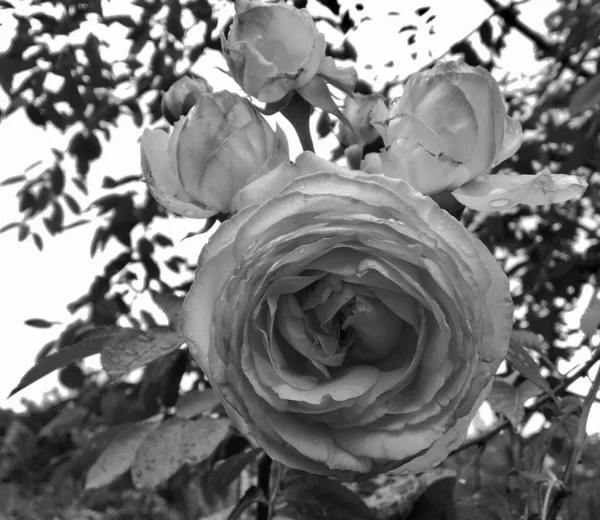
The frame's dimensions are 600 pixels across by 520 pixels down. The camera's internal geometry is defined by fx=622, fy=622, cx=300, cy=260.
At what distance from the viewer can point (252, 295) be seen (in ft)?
1.22

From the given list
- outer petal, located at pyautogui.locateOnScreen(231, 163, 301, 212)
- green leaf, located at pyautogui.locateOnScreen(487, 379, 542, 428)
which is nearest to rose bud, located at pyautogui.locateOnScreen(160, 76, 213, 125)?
outer petal, located at pyautogui.locateOnScreen(231, 163, 301, 212)

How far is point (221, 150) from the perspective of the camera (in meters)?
0.43

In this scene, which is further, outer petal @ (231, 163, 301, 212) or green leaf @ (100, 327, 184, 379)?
green leaf @ (100, 327, 184, 379)

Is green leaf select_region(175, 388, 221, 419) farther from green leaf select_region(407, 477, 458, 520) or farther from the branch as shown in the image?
the branch

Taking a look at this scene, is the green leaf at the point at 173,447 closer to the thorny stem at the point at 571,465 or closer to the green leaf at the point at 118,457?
the green leaf at the point at 118,457

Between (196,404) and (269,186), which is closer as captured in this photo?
(269,186)

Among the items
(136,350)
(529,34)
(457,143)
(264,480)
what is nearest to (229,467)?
(264,480)

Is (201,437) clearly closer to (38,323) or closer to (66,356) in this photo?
(66,356)

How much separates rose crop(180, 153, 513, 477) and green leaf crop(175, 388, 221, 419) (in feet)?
1.04

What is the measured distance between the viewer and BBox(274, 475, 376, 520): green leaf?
53 cm

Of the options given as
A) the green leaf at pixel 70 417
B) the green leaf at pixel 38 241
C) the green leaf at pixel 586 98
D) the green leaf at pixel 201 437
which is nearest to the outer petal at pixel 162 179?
the green leaf at pixel 201 437

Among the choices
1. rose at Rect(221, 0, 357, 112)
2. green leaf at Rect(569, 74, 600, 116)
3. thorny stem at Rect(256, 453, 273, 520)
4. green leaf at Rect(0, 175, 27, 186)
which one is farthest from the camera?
green leaf at Rect(0, 175, 27, 186)

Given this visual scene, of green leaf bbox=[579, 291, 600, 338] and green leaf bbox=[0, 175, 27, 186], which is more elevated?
green leaf bbox=[579, 291, 600, 338]

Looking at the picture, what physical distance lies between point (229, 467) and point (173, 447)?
0.06 metres
